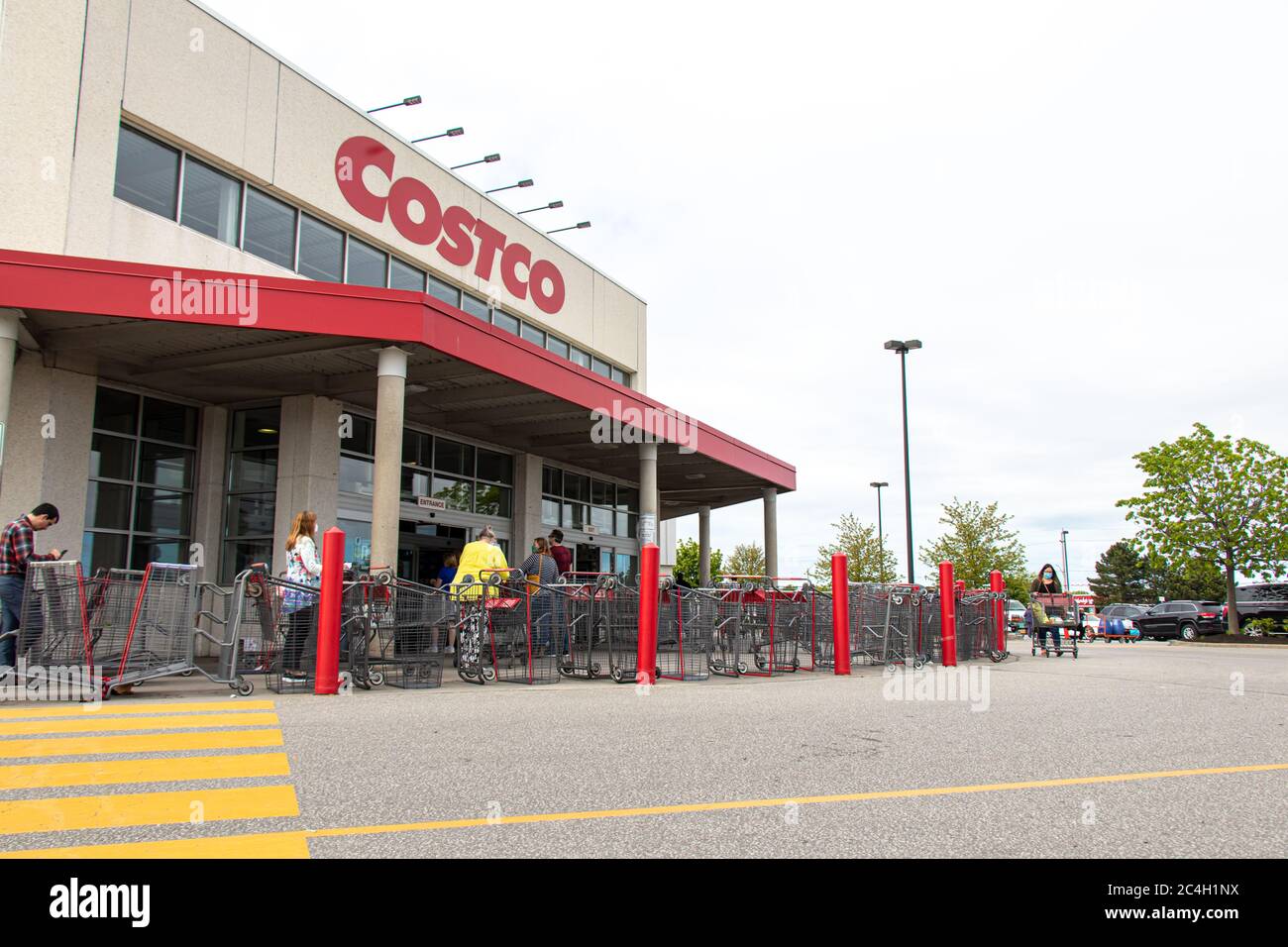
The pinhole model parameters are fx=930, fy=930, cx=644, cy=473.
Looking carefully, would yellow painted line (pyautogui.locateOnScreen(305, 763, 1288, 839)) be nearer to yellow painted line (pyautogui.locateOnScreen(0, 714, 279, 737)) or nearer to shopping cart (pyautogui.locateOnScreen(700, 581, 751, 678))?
yellow painted line (pyautogui.locateOnScreen(0, 714, 279, 737))

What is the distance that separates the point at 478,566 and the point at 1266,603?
34.7 metres

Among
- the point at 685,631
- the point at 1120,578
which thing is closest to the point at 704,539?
the point at 685,631

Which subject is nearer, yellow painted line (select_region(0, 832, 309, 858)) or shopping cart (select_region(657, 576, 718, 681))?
yellow painted line (select_region(0, 832, 309, 858))

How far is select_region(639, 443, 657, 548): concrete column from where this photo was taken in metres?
19.5

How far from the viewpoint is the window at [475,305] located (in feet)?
67.7

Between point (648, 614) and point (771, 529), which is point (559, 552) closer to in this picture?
point (648, 614)

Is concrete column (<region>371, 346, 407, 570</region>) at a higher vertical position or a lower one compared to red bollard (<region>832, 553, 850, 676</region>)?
higher

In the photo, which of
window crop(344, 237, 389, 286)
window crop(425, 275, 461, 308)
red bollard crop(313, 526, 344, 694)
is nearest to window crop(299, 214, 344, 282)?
window crop(344, 237, 389, 286)

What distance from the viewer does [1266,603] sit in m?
34.9

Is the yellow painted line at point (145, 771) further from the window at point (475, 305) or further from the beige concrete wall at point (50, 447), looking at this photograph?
the window at point (475, 305)

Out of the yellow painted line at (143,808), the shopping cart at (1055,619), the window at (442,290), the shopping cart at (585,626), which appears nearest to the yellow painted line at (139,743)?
the yellow painted line at (143,808)

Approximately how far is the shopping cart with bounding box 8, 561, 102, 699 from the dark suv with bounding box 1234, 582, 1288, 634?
123ft
